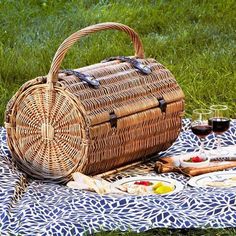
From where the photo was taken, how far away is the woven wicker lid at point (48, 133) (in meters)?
4.61

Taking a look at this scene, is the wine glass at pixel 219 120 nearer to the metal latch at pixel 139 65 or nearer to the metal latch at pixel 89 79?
the metal latch at pixel 139 65

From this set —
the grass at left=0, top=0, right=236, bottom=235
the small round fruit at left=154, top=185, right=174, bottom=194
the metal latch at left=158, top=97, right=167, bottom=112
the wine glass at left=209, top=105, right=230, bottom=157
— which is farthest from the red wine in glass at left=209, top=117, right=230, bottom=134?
the grass at left=0, top=0, right=236, bottom=235

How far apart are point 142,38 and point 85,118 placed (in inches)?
122

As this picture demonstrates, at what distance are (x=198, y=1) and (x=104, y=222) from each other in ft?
14.9

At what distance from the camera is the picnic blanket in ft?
13.3

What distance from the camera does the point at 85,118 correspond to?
454 cm

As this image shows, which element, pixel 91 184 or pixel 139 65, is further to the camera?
pixel 139 65

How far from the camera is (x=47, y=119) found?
4.68 metres

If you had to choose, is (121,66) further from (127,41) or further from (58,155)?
(127,41)

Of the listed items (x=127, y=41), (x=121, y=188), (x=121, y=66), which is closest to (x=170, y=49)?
(x=127, y=41)

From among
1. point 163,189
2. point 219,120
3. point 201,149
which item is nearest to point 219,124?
point 219,120

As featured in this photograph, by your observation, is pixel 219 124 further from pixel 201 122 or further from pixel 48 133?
pixel 48 133

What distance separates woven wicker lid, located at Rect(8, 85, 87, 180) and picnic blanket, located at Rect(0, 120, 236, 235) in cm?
15

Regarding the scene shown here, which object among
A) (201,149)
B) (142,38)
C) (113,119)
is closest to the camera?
(113,119)
